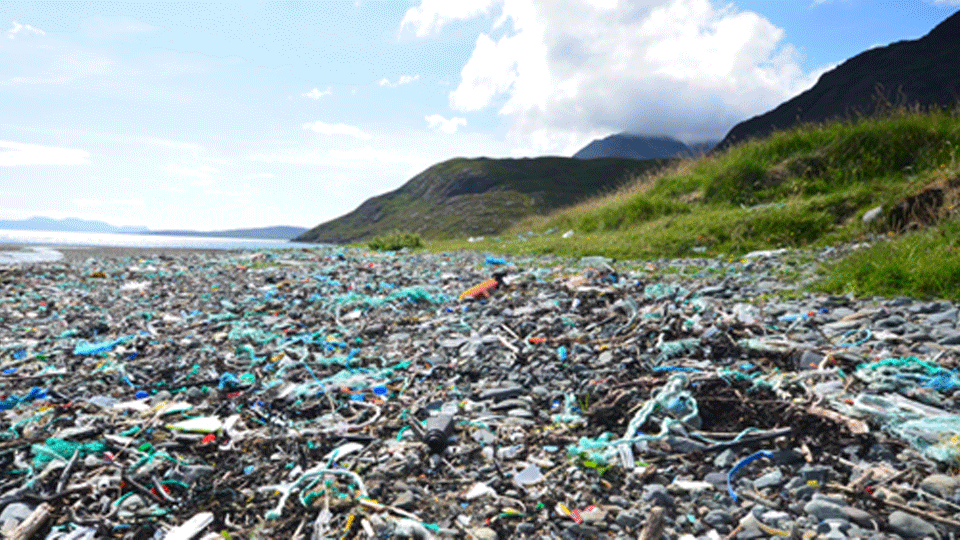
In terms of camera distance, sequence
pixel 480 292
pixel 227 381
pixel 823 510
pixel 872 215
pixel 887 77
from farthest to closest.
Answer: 1. pixel 887 77
2. pixel 872 215
3. pixel 480 292
4. pixel 227 381
5. pixel 823 510

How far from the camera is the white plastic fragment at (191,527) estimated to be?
2.46m

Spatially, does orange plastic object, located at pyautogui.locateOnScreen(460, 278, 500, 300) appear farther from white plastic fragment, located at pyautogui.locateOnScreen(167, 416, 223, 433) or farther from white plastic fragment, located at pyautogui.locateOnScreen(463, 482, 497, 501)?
white plastic fragment, located at pyautogui.locateOnScreen(463, 482, 497, 501)

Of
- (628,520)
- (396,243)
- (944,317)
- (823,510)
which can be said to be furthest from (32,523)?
(396,243)

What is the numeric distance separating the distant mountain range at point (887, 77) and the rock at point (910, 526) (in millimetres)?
70783

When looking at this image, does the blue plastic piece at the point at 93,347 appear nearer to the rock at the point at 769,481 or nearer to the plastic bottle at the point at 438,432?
the plastic bottle at the point at 438,432

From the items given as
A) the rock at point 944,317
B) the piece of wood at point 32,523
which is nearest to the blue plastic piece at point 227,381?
the piece of wood at point 32,523

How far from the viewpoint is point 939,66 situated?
73.3 m

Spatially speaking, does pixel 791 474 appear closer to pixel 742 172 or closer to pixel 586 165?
pixel 742 172

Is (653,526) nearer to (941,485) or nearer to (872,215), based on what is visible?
(941,485)

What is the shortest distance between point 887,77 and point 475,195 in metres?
80.7

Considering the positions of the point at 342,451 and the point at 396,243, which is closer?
the point at 342,451

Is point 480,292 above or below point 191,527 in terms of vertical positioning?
above

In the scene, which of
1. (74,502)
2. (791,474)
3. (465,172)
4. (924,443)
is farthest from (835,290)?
(465,172)

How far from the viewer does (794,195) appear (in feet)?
39.9
